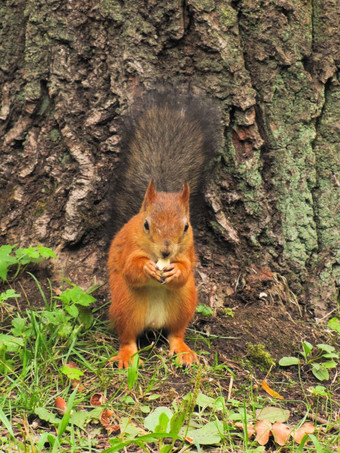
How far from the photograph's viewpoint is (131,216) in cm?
256

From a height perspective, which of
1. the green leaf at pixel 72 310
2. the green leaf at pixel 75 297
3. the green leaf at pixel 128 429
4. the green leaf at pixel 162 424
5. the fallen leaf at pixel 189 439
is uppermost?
the green leaf at pixel 75 297

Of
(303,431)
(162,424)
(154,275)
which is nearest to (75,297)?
(154,275)

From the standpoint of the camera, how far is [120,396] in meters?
2.03

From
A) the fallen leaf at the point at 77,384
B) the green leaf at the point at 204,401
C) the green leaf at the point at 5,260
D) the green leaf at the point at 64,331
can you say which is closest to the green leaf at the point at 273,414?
the green leaf at the point at 204,401

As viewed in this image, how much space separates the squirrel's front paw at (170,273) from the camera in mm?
2180

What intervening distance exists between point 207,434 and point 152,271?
0.61m

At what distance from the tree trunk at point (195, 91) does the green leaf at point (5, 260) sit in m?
0.16

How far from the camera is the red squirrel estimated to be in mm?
2213

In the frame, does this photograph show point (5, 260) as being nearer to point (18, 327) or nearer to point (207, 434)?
point (18, 327)

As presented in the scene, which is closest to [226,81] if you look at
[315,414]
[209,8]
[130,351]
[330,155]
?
[209,8]

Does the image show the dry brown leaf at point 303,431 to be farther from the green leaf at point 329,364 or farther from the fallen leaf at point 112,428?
the fallen leaf at point 112,428

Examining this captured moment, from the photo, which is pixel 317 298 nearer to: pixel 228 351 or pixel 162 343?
pixel 228 351

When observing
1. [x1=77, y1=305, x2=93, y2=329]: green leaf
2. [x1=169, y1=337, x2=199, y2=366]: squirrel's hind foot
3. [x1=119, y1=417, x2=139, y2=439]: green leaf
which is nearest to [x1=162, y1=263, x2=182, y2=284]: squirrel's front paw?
[x1=169, y1=337, x2=199, y2=366]: squirrel's hind foot

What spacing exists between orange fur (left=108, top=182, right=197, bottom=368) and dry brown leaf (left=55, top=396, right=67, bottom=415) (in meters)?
0.34
